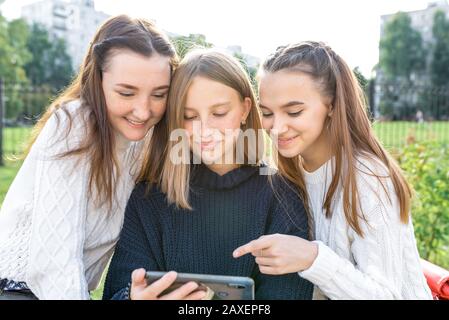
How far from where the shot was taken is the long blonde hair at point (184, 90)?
1.93m

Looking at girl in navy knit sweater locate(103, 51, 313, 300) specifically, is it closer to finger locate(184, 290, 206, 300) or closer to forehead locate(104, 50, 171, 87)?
forehead locate(104, 50, 171, 87)

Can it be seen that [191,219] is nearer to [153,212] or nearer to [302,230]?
[153,212]

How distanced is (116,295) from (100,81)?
79 centimetres

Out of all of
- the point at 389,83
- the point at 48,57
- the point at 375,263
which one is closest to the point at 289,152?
the point at 375,263

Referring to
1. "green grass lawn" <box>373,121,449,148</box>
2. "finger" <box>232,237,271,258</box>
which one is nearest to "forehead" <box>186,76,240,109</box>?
"finger" <box>232,237,271,258</box>

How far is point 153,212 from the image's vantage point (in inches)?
77.7

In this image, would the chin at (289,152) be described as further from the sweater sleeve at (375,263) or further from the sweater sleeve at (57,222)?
the sweater sleeve at (57,222)

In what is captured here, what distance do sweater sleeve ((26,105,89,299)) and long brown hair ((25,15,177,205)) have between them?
59 millimetres

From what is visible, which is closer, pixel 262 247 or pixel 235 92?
pixel 262 247

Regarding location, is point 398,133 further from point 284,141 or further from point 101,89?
point 101,89

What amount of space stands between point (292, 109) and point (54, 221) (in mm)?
913

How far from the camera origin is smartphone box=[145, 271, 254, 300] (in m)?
1.54

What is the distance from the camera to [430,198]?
343 centimetres
